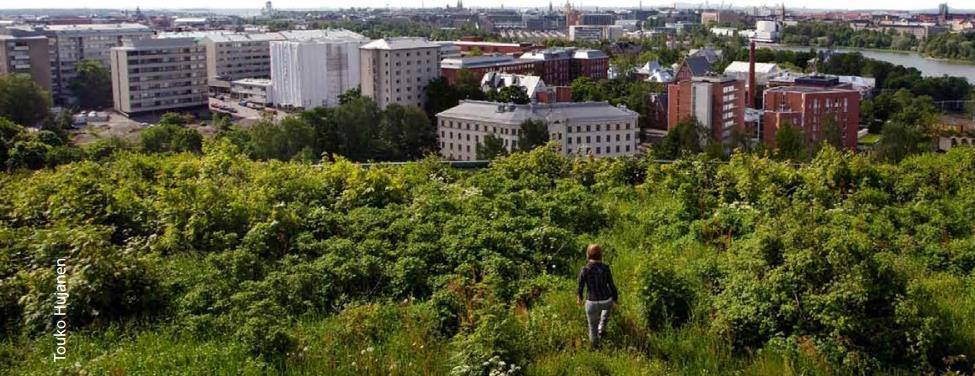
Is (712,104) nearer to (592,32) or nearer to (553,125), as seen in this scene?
(553,125)

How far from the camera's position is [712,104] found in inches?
471

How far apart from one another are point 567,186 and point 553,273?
854 millimetres

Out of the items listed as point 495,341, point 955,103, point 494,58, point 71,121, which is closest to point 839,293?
point 495,341

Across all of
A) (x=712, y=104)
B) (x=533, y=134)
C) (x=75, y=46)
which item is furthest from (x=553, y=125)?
(x=75, y=46)

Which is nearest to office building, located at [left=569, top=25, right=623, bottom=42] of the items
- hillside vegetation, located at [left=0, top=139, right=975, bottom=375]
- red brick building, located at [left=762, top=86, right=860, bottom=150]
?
red brick building, located at [left=762, top=86, right=860, bottom=150]

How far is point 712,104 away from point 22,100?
10668 mm

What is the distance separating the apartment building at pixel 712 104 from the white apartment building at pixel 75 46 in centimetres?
1239

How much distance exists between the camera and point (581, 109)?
1031 centimetres

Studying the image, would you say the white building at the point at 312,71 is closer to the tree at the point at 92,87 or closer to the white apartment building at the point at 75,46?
the tree at the point at 92,87

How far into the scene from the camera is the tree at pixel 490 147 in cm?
874

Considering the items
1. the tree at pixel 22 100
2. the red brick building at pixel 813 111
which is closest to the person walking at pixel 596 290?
the red brick building at pixel 813 111

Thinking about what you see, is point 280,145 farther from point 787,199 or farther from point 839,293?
point 839,293

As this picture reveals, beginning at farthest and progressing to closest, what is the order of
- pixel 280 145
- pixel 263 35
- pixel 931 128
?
1. pixel 263 35
2. pixel 931 128
3. pixel 280 145

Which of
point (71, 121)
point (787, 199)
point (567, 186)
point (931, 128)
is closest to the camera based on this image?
point (787, 199)
